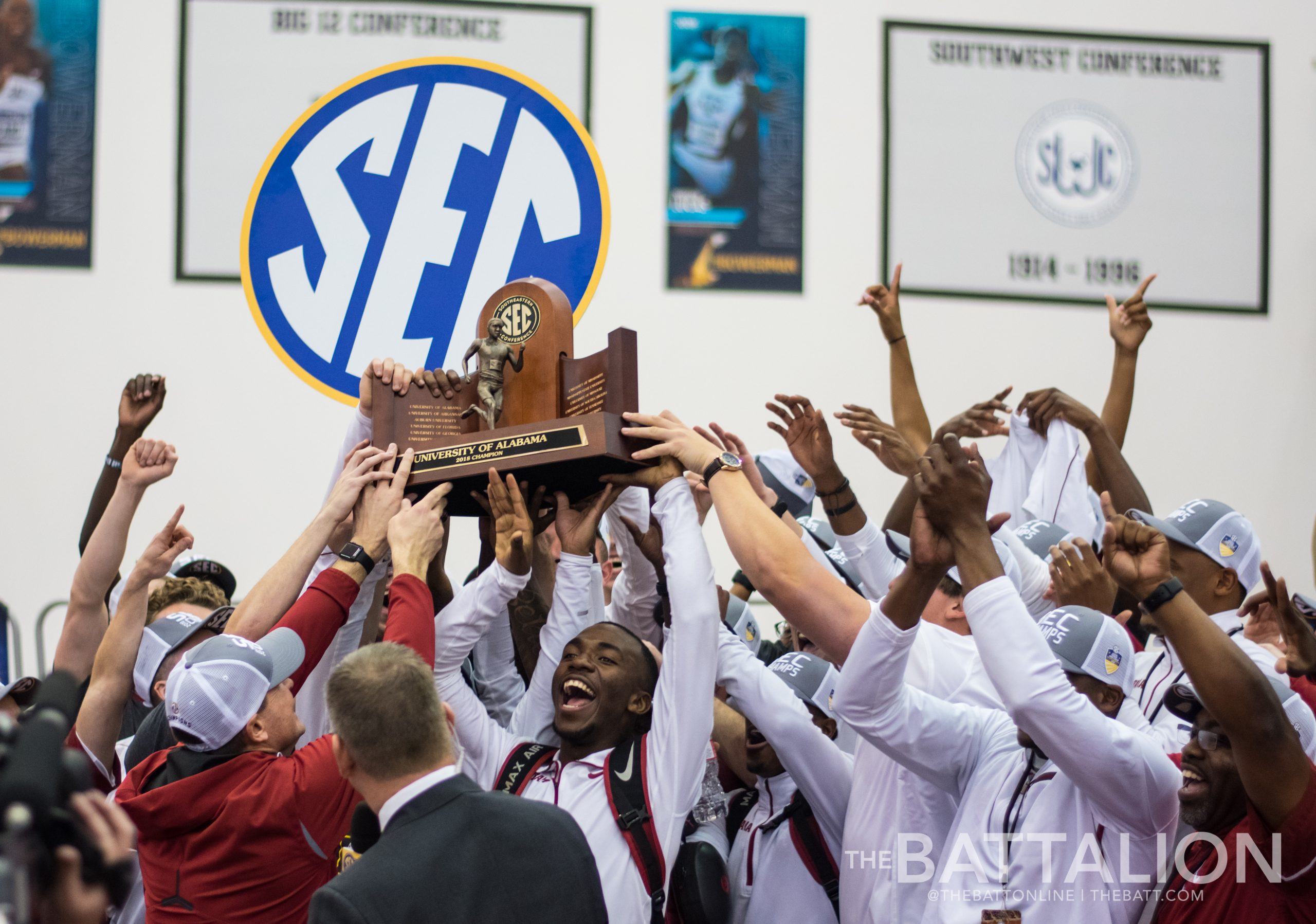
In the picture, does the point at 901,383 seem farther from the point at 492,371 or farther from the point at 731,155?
the point at 492,371

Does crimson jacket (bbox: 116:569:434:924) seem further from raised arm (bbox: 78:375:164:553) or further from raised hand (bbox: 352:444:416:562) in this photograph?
raised arm (bbox: 78:375:164:553)

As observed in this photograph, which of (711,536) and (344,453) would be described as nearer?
(344,453)

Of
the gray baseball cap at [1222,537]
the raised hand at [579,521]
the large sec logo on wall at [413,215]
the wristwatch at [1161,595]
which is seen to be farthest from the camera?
the gray baseball cap at [1222,537]

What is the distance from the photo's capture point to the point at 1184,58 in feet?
25.2

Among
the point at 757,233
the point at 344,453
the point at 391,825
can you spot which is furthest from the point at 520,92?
the point at 757,233

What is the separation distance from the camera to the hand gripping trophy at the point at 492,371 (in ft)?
11.2

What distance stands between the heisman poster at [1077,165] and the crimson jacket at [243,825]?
216 inches

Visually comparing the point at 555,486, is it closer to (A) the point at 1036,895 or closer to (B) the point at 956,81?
(A) the point at 1036,895

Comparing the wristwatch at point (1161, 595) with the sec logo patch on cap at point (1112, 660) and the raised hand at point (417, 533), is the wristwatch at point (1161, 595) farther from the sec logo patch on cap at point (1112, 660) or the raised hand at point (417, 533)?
the raised hand at point (417, 533)

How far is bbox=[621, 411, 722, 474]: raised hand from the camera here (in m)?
3.18

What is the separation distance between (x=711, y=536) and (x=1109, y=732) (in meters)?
4.57

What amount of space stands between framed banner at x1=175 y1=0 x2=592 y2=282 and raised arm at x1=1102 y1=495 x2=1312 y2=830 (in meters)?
5.51

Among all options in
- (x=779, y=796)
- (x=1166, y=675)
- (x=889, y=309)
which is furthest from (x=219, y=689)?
(x=889, y=309)

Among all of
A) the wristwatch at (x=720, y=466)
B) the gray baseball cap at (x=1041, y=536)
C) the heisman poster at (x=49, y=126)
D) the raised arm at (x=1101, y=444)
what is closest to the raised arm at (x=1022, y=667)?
the wristwatch at (x=720, y=466)
